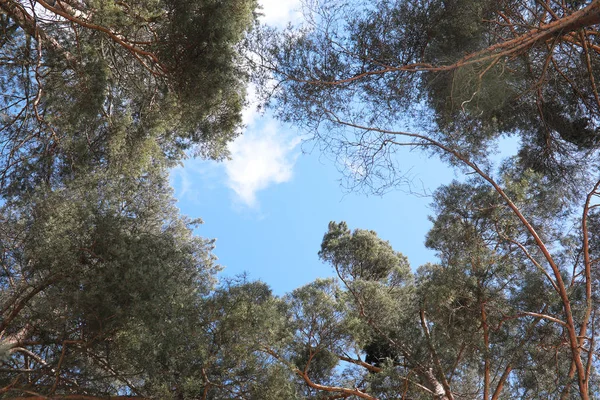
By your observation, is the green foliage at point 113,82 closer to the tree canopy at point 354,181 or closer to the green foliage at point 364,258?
the tree canopy at point 354,181

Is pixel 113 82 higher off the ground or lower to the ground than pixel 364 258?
higher

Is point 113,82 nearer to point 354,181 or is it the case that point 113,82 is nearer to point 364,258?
point 354,181

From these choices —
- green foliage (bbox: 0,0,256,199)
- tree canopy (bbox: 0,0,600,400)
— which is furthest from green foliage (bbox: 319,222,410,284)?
green foliage (bbox: 0,0,256,199)

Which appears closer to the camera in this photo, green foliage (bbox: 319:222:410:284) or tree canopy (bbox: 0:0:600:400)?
tree canopy (bbox: 0:0:600:400)

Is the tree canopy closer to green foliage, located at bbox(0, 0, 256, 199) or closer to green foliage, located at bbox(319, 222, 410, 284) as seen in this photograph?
green foliage, located at bbox(0, 0, 256, 199)

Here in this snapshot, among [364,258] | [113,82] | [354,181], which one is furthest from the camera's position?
[364,258]

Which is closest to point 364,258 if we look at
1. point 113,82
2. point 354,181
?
point 354,181

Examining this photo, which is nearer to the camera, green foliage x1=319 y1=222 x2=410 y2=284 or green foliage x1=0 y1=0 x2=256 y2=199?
green foliage x1=0 y1=0 x2=256 y2=199

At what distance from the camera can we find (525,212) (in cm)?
656

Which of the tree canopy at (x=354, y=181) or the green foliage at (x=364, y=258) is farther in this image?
the green foliage at (x=364, y=258)

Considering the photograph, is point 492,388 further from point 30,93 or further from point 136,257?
point 30,93

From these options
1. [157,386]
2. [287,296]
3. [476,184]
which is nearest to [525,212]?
[476,184]

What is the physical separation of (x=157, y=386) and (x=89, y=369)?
1766 millimetres

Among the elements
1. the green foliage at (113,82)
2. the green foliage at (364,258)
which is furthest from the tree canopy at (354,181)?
the green foliage at (364,258)
